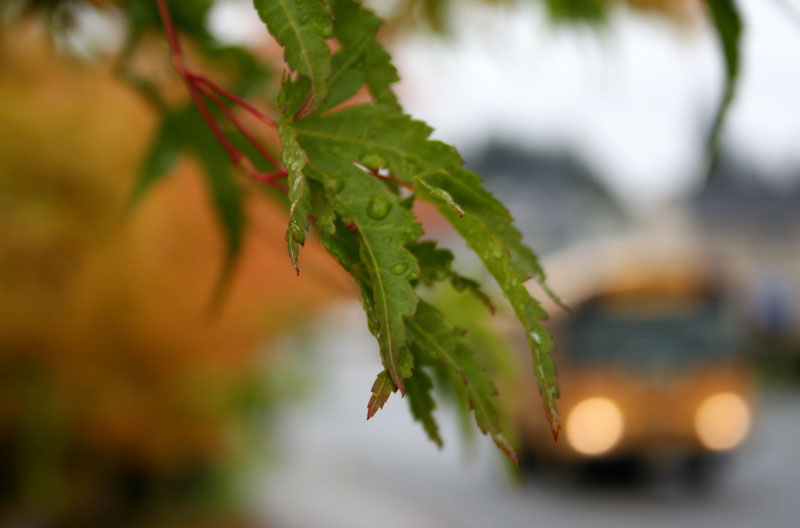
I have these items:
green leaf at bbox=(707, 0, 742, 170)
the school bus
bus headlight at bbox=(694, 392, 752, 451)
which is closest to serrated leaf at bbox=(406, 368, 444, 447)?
green leaf at bbox=(707, 0, 742, 170)

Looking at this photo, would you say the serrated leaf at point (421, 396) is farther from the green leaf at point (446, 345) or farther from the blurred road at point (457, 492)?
the blurred road at point (457, 492)

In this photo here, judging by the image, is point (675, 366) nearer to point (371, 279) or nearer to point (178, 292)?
point (178, 292)

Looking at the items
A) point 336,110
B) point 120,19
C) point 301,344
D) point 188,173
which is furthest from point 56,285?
point 301,344

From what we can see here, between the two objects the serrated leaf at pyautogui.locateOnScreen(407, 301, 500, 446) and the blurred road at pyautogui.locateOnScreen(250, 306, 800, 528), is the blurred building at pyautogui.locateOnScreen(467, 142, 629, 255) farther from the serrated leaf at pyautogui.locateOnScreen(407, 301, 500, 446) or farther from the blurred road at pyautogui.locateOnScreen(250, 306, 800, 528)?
the serrated leaf at pyautogui.locateOnScreen(407, 301, 500, 446)

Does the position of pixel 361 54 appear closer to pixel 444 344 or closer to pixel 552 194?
pixel 444 344

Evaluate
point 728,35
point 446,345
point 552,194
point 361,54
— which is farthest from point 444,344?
point 552,194

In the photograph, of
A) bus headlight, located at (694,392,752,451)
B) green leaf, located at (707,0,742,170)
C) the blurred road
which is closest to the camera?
green leaf, located at (707,0,742,170)
